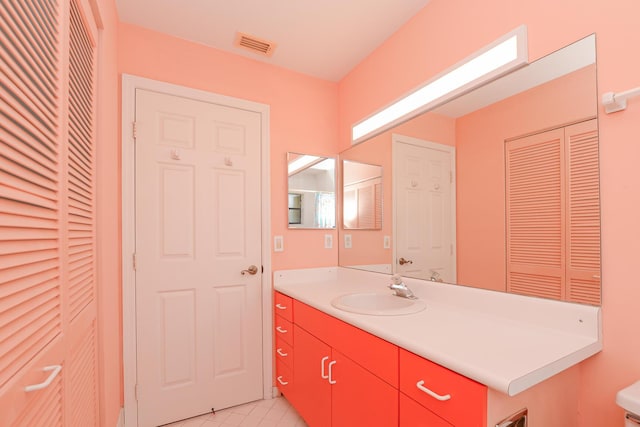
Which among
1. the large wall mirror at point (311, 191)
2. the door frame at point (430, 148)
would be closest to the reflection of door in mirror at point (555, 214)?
the door frame at point (430, 148)

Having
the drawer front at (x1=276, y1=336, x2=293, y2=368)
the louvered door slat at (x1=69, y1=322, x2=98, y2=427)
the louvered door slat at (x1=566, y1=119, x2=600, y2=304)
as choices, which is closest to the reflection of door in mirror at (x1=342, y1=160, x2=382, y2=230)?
the drawer front at (x1=276, y1=336, x2=293, y2=368)

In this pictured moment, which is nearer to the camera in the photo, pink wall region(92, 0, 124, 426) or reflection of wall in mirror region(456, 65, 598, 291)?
reflection of wall in mirror region(456, 65, 598, 291)

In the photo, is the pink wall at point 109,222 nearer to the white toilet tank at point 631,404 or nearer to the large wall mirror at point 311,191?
the large wall mirror at point 311,191

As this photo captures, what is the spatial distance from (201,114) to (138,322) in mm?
1404

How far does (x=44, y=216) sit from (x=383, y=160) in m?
1.79

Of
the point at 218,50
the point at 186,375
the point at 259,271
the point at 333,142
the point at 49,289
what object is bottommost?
the point at 186,375

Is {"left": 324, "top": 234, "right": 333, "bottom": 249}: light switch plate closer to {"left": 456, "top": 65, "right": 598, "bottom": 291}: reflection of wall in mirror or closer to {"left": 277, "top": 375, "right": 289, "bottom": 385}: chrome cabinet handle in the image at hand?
{"left": 277, "top": 375, "right": 289, "bottom": 385}: chrome cabinet handle

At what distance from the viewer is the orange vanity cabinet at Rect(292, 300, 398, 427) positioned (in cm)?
112

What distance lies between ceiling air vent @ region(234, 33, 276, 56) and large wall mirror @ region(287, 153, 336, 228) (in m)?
0.75

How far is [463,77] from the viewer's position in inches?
58.3

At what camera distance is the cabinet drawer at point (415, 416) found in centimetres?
92

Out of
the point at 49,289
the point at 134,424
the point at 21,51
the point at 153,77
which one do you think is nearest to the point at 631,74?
the point at 21,51

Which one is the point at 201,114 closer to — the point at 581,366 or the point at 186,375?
the point at 186,375

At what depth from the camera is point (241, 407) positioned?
2.04m
